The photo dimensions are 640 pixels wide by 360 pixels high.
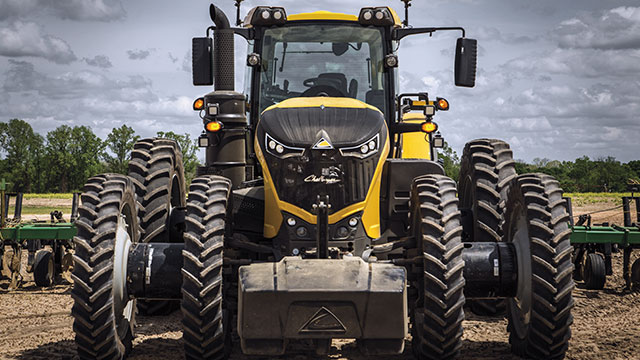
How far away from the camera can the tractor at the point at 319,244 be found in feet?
15.4

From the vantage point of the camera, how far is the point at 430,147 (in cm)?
915

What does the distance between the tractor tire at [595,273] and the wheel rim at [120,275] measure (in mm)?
8047

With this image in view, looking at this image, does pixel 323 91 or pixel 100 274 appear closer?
pixel 100 274

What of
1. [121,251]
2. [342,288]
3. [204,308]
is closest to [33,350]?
[121,251]

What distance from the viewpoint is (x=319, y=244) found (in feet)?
17.2

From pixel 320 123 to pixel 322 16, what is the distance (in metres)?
2.29

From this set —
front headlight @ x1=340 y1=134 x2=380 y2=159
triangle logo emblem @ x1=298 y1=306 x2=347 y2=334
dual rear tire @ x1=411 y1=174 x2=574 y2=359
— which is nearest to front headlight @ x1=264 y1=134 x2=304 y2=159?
front headlight @ x1=340 y1=134 x2=380 y2=159

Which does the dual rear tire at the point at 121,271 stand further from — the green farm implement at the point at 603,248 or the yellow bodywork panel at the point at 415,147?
the green farm implement at the point at 603,248

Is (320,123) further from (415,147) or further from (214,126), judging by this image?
(415,147)

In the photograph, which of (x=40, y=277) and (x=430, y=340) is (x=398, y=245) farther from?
(x=40, y=277)

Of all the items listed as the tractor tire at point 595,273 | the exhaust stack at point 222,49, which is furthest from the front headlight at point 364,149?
the tractor tire at point 595,273

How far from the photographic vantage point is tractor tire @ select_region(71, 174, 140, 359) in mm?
5270

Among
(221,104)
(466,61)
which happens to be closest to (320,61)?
(221,104)

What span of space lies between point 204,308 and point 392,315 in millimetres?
1491
